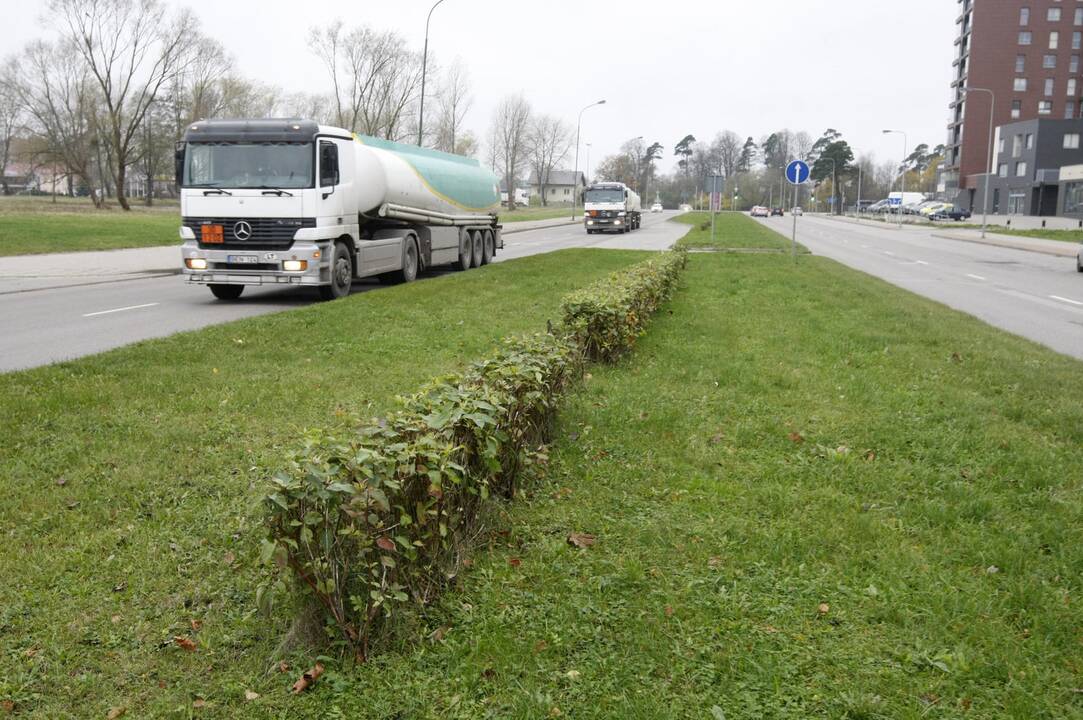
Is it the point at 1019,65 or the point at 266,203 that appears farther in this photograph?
the point at 1019,65

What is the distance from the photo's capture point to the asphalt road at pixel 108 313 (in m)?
10.5

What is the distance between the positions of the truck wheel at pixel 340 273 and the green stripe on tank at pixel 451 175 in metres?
2.51

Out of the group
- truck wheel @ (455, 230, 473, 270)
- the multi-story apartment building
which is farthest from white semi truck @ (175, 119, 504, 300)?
the multi-story apartment building

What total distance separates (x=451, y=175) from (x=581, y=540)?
18535 mm

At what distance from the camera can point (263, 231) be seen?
14.9 meters

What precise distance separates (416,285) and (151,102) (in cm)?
5860

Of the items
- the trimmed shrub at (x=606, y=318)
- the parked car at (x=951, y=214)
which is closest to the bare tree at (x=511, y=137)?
the parked car at (x=951, y=214)

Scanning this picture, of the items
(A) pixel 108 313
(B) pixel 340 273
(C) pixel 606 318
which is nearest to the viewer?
(C) pixel 606 318

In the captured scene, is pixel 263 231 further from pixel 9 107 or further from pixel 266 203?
pixel 9 107

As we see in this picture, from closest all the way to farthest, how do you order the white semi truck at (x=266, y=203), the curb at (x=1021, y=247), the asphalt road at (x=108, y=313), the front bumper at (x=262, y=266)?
1. the asphalt road at (x=108, y=313)
2. the white semi truck at (x=266, y=203)
3. the front bumper at (x=262, y=266)
4. the curb at (x=1021, y=247)

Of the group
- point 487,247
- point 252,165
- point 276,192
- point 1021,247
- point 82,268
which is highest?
point 252,165

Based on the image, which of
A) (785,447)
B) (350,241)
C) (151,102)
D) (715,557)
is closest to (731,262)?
(350,241)

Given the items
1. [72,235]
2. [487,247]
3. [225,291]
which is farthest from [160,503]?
[72,235]

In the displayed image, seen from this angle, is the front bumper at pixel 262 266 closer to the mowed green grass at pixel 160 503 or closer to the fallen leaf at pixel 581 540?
the mowed green grass at pixel 160 503
